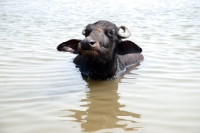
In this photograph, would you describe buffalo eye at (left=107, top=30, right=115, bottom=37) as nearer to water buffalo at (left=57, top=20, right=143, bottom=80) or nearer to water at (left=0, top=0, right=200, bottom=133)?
water buffalo at (left=57, top=20, right=143, bottom=80)

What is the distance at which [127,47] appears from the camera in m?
5.49

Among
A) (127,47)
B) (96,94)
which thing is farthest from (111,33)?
(96,94)

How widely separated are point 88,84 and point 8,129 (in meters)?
2.07

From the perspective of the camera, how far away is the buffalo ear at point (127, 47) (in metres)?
5.42

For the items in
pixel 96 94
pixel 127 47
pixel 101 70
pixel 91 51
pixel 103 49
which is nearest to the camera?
pixel 96 94

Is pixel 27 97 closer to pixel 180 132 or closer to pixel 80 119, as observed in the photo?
pixel 80 119

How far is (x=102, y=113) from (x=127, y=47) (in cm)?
223

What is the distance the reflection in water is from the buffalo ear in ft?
3.73

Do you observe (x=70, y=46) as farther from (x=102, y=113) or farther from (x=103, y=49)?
(x=102, y=113)

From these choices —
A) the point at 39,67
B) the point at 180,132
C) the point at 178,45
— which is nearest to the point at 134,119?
the point at 180,132

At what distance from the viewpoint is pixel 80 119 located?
10.8ft

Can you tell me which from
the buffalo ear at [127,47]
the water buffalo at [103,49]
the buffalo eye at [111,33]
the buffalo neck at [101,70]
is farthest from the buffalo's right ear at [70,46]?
the buffalo ear at [127,47]

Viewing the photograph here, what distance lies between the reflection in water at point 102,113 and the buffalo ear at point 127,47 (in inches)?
44.8

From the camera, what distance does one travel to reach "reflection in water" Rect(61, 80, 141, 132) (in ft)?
10.2
